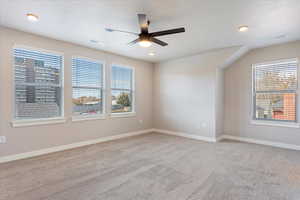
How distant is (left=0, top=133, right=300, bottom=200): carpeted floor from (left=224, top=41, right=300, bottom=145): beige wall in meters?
0.57

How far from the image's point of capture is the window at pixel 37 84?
3344mm

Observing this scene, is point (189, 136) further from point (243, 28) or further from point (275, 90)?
point (243, 28)

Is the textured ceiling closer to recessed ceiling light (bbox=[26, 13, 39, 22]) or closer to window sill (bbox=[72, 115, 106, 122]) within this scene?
recessed ceiling light (bbox=[26, 13, 39, 22])

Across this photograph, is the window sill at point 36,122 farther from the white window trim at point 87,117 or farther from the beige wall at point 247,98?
the beige wall at point 247,98

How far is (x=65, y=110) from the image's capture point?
395cm

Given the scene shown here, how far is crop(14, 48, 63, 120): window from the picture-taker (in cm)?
334

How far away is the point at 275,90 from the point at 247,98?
69cm

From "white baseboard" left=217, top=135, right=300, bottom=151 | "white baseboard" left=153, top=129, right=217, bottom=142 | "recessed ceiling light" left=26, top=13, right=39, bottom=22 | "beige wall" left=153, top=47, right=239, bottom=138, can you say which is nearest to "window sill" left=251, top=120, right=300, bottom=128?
"white baseboard" left=217, top=135, right=300, bottom=151

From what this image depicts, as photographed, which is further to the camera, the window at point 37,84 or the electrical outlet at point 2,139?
the window at point 37,84

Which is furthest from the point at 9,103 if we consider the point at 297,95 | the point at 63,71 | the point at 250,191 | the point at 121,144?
the point at 297,95

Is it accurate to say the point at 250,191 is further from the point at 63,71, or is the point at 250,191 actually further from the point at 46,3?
the point at 63,71

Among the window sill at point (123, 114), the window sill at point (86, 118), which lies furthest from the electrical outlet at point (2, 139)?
the window sill at point (123, 114)

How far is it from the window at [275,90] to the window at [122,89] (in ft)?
12.8

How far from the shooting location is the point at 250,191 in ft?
7.12
